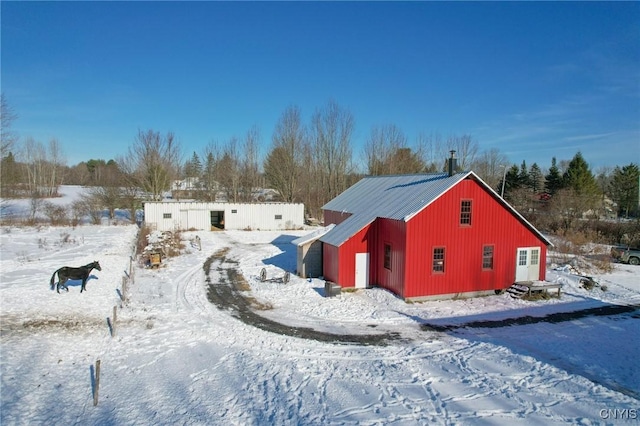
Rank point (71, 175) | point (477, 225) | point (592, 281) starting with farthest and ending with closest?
point (71, 175)
point (592, 281)
point (477, 225)

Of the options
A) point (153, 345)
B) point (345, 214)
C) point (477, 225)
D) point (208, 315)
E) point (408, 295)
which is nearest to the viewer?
point (153, 345)

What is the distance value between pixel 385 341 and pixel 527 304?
918cm

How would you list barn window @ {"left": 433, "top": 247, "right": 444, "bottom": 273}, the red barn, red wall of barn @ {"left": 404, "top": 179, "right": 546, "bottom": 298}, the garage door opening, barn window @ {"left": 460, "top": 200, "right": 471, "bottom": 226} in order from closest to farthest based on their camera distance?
red wall of barn @ {"left": 404, "top": 179, "right": 546, "bottom": 298}
the red barn
barn window @ {"left": 433, "top": 247, "right": 444, "bottom": 273}
barn window @ {"left": 460, "top": 200, "right": 471, "bottom": 226}
the garage door opening

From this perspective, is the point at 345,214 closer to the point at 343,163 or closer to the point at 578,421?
the point at 578,421

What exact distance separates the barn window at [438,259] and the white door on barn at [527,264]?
502 centimetres

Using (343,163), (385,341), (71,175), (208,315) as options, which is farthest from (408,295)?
(71,175)

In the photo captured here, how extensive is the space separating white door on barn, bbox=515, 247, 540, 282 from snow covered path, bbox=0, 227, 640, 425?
2.34 m

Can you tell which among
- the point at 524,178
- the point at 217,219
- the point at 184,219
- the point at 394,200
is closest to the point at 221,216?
the point at 217,219

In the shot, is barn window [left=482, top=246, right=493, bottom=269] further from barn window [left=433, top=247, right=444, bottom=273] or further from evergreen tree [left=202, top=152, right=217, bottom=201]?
evergreen tree [left=202, top=152, right=217, bottom=201]

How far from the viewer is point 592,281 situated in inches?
862

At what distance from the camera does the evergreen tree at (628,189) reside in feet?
167

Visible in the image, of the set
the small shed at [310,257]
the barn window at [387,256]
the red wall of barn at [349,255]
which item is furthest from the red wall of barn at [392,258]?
the small shed at [310,257]

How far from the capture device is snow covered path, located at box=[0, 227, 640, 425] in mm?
9117

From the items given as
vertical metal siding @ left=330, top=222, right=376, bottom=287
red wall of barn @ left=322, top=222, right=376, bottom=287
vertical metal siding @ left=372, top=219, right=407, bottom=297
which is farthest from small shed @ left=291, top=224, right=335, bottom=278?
vertical metal siding @ left=372, top=219, right=407, bottom=297
